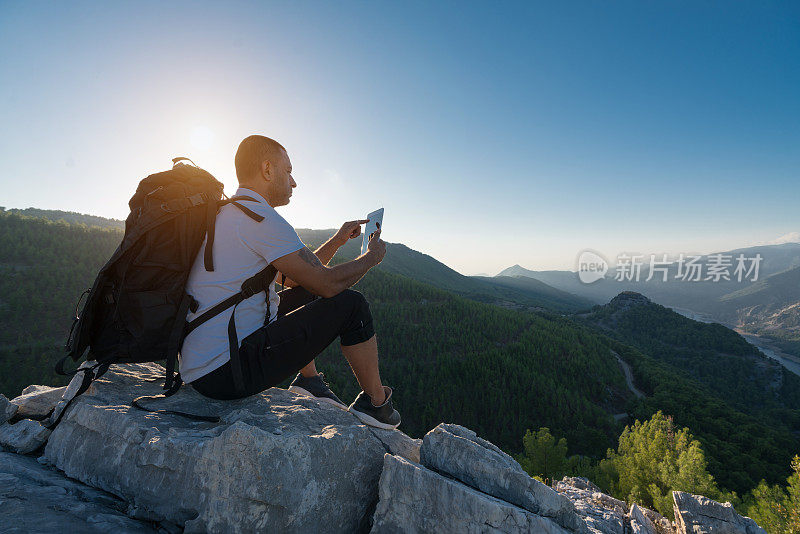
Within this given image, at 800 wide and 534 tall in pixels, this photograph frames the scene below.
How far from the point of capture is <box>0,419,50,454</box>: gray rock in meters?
3.54

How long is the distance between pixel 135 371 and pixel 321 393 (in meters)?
3.31

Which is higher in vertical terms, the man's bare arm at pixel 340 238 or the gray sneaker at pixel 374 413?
the man's bare arm at pixel 340 238

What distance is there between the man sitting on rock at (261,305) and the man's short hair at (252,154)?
11 mm

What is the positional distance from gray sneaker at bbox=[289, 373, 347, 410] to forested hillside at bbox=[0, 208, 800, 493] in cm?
3159

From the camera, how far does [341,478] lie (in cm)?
316

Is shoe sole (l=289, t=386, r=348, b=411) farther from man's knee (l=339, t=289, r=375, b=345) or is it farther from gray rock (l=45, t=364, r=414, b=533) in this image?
man's knee (l=339, t=289, r=375, b=345)

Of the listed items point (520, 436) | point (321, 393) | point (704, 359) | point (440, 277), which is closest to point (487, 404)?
point (520, 436)

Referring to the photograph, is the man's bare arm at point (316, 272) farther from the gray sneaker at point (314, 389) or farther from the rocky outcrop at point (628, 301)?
the rocky outcrop at point (628, 301)

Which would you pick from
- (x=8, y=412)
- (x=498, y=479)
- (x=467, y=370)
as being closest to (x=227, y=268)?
(x=498, y=479)

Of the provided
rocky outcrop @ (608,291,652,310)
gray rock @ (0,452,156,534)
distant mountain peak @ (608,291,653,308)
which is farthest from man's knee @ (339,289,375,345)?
distant mountain peak @ (608,291,653,308)

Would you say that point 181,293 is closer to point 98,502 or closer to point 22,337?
point 98,502

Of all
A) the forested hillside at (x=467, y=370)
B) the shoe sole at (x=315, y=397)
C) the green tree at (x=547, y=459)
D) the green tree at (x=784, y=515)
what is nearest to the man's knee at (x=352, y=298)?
the shoe sole at (x=315, y=397)

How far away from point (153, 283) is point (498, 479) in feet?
13.5

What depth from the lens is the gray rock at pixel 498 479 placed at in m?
3.27
